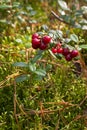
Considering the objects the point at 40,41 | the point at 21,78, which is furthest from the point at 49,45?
the point at 21,78

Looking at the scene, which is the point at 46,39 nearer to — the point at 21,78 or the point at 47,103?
the point at 21,78

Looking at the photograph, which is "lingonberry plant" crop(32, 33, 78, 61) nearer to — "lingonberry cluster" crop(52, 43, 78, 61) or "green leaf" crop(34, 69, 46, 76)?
"lingonberry cluster" crop(52, 43, 78, 61)

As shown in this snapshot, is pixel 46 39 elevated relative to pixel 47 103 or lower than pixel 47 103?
elevated

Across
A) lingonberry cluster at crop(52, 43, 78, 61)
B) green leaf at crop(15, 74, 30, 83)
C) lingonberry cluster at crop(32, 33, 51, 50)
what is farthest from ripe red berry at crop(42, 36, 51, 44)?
green leaf at crop(15, 74, 30, 83)

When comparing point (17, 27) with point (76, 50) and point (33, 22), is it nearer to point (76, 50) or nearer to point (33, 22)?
point (33, 22)

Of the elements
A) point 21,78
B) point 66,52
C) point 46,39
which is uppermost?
point 46,39

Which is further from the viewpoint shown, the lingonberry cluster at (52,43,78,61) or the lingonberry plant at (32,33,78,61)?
the lingonberry cluster at (52,43,78,61)

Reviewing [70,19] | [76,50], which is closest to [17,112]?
[76,50]

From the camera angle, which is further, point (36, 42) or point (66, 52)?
point (66, 52)
